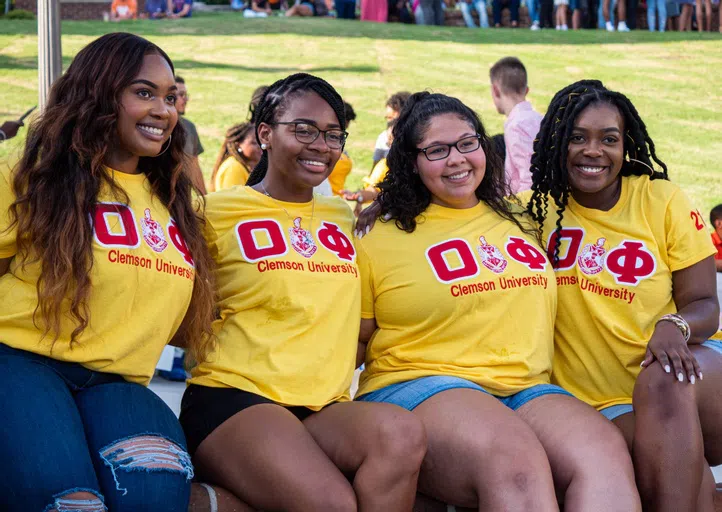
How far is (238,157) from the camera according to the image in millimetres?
6723

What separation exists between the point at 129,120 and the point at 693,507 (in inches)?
84.2

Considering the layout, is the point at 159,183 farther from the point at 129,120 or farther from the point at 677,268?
the point at 677,268

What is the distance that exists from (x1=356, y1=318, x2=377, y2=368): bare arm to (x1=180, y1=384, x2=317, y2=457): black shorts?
0.40 meters

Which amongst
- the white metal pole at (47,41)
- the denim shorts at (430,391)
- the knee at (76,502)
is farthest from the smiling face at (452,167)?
the white metal pole at (47,41)

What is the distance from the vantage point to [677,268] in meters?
3.37

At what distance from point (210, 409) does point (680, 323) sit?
61.9 inches

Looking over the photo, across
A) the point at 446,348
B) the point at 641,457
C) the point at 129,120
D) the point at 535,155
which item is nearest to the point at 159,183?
the point at 129,120

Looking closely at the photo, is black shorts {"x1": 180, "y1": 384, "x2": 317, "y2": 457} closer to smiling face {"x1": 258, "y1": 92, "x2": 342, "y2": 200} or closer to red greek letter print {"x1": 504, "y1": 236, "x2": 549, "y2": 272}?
smiling face {"x1": 258, "y1": 92, "x2": 342, "y2": 200}

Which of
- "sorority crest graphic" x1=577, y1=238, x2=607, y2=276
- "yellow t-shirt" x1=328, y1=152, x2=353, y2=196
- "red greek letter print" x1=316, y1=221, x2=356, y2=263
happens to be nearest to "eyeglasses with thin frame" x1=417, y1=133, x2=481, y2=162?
"red greek letter print" x1=316, y1=221, x2=356, y2=263

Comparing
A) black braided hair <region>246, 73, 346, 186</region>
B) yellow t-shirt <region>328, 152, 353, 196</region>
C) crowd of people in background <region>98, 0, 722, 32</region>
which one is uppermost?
crowd of people in background <region>98, 0, 722, 32</region>

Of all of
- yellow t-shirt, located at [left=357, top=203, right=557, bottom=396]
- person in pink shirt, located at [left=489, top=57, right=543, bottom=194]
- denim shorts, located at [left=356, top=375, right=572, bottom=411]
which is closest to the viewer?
denim shorts, located at [left=356, top=375, right=572, bottom=411]

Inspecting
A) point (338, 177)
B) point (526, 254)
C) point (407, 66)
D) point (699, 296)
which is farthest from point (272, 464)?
point (407, 66)

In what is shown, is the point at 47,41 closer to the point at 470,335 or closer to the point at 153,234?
the point at 153,234

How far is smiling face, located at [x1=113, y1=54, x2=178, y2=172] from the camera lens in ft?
9.71
